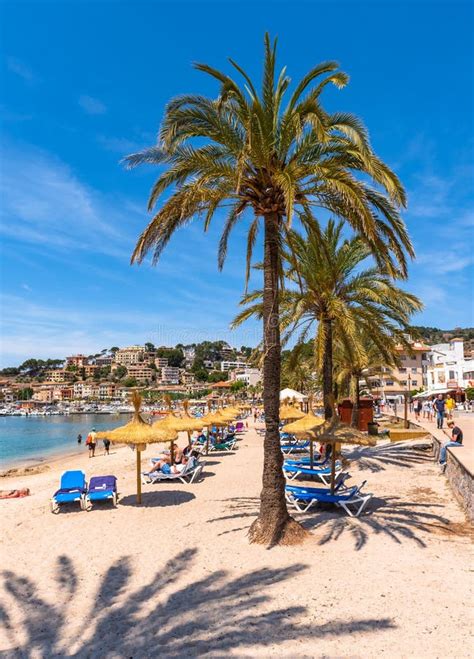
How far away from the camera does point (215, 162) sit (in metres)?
8.92

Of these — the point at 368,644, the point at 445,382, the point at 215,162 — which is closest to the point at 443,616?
the point at 368,644

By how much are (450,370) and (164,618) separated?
62328 millimetres

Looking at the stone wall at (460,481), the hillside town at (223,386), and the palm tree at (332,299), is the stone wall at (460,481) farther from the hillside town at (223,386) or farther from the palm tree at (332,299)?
the hillside town at (223,386)

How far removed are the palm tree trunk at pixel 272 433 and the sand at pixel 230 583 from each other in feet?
1.22

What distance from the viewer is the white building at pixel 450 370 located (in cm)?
5897

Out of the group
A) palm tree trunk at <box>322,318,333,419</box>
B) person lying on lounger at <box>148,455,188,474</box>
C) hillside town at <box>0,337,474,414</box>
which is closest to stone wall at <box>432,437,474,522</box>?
palm tree trunk at <box>322,318,333,419</box>

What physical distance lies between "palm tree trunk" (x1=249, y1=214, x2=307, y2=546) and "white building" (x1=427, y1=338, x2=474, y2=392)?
2047 inches

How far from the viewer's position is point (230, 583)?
6.38 metres

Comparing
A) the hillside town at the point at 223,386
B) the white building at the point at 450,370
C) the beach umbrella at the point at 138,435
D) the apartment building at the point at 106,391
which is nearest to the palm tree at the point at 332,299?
the beach umbrella at the point at 138,435

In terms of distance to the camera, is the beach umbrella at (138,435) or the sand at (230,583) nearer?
the sand at (230,583)

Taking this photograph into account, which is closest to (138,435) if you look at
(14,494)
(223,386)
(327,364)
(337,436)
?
(337,436)

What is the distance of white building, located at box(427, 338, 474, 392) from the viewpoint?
58969 mm

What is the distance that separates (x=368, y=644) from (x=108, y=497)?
26.0ft

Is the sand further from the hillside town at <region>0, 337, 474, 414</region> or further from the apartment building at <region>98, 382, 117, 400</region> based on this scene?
the apartment building at <region>98, 382, 117, 400</region>
